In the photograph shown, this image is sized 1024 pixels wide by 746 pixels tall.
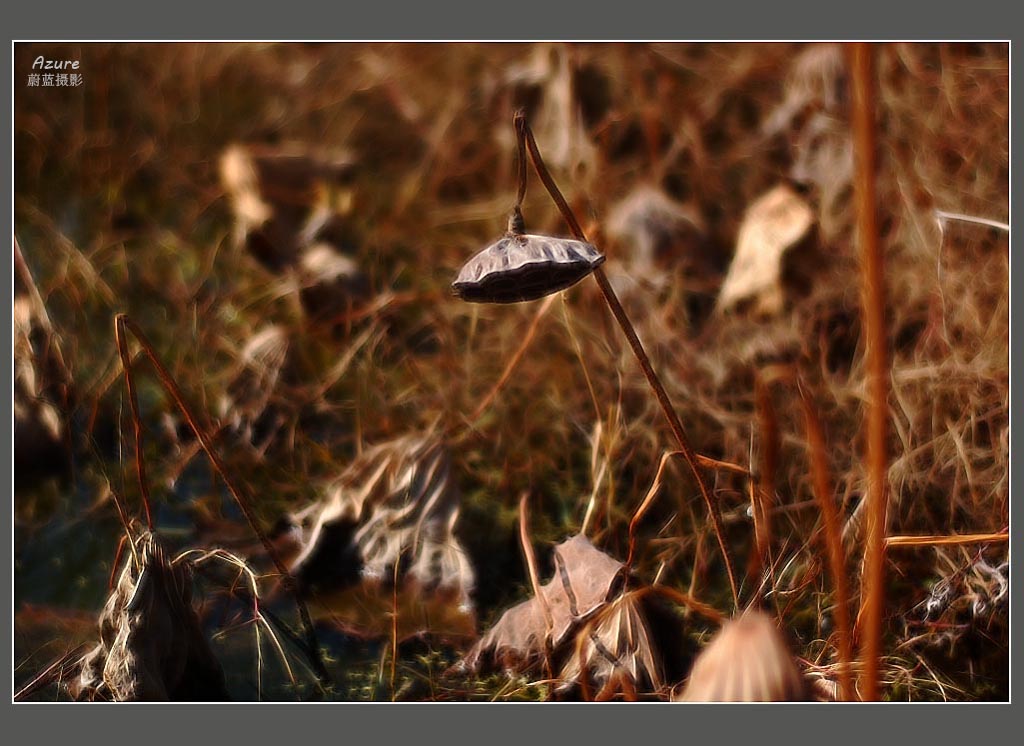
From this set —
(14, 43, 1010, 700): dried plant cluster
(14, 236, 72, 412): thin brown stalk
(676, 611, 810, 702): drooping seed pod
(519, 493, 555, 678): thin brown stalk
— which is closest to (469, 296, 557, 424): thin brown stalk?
(14, 43, 1010, 700): dried plant cluster

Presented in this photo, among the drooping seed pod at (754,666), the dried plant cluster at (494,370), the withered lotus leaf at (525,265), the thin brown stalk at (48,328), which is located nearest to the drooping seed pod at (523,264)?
the withered lotus leaf at (525,265)

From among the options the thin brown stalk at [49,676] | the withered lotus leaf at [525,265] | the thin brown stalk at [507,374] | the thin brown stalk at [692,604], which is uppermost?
the withered lotus leaf at [525,265]

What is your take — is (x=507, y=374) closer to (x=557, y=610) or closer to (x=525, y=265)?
(x=557, y=610)

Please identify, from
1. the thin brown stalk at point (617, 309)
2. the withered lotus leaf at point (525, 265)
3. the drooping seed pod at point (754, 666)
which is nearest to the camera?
the drooping seed pod at point (754, 666)

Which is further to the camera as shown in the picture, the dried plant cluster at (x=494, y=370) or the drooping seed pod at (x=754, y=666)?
the dried plant cluster at (x=494, y=370)

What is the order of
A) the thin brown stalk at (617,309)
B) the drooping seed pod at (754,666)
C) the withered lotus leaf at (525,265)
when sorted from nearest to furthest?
the drooping seed pod at (754,666) → the withered lotus leaf at (525,265) → the thin brown stalk at (617,309)

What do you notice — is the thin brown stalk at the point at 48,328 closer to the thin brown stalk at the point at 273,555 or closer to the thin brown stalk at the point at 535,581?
the thin brown stalk at the point at 273,555
